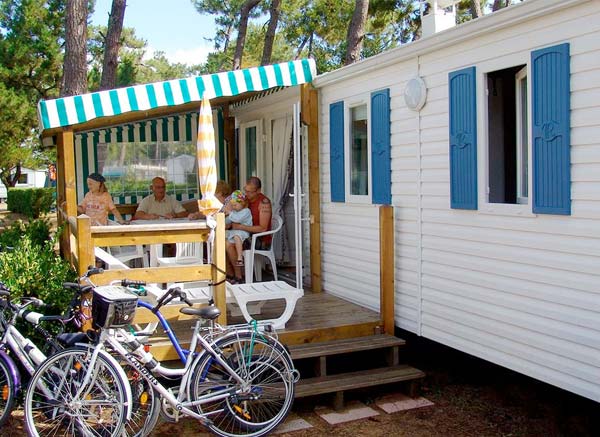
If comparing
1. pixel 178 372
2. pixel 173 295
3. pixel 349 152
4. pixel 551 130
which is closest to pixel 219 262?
pixel 173 295

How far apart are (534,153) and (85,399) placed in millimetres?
2865

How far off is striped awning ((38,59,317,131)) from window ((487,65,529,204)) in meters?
1.94

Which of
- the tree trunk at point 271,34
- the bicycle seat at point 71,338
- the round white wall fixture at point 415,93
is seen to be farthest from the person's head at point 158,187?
the tree trunk at point 271,34

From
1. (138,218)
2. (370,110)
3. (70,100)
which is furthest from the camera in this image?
(138,218)

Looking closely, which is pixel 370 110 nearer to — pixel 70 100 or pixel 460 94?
pixel 460 94

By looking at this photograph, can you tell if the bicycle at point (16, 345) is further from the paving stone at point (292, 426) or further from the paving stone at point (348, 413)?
the paving stone at point (348, 413)

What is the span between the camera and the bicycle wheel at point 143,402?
368 cm

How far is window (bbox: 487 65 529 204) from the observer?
4160 mm

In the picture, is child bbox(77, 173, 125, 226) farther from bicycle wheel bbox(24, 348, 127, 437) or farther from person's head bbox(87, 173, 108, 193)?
bicycle wheel bbox(24, 348, 127, 437)

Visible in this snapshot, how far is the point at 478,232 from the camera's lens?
4332 mm

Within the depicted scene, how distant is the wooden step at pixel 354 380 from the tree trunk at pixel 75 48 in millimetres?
7109

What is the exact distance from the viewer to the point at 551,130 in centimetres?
370

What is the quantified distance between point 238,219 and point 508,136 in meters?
2.81

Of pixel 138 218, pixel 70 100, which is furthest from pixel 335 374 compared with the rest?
pixel 138 218
